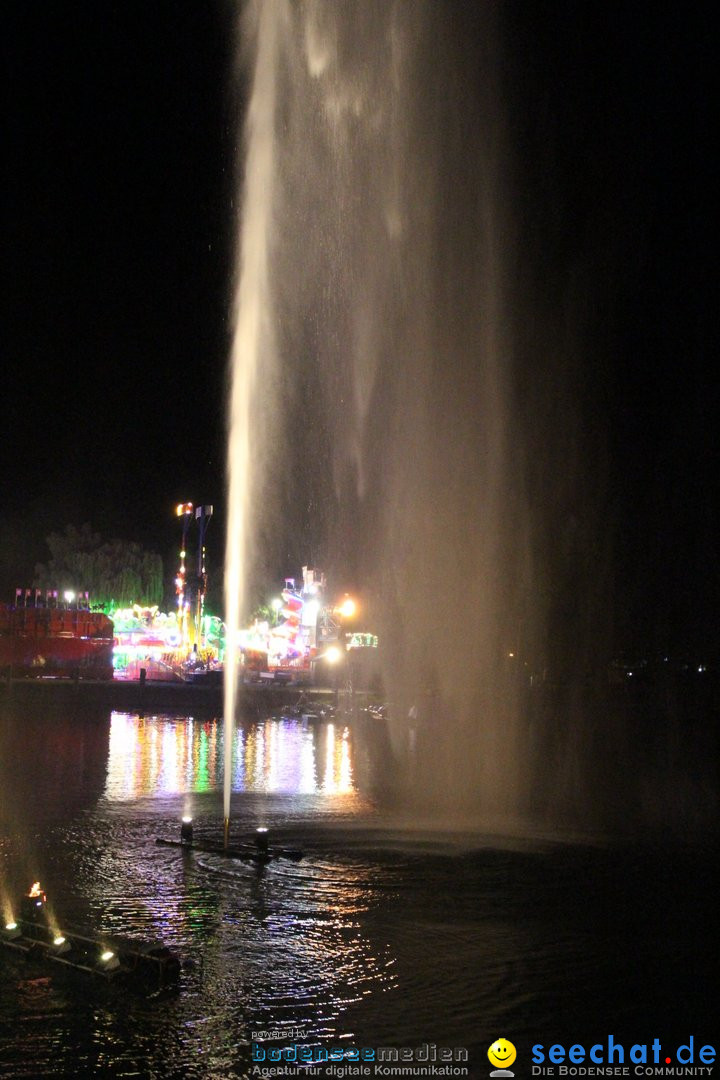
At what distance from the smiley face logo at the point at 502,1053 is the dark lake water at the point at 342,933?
6 centimetres

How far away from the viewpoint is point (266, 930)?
381 inches

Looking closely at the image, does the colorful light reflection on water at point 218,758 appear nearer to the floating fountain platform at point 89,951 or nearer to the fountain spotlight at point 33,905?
the fountain spotlight at point 33,905

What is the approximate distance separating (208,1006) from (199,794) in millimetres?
10015

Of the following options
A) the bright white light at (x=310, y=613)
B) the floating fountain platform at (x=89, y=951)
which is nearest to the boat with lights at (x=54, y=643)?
the bright white light at (x=310, y=613)

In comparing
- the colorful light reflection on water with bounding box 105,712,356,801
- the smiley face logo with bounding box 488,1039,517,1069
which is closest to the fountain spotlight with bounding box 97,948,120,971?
the smiley face logo with bounding box 488,1039,517,1069

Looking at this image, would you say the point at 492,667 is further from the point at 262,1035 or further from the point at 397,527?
the point at 262,1035

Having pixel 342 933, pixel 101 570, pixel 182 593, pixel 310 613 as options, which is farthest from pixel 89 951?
pixel 101 570

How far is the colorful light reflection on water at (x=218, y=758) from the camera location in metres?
18.7

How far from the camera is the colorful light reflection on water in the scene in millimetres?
18688

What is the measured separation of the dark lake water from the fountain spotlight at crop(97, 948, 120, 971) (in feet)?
0.55

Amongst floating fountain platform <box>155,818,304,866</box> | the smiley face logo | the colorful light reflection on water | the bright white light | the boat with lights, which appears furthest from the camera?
the bright white light

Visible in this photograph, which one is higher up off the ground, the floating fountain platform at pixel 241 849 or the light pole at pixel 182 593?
the light pole at pixel 182 593

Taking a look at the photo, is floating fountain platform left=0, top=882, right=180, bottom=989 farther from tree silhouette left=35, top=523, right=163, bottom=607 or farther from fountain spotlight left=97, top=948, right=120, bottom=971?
tree silhouette left=35, top=523, right=163, bottom=607

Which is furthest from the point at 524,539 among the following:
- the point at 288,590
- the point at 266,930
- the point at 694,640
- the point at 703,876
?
the point at 266,930
